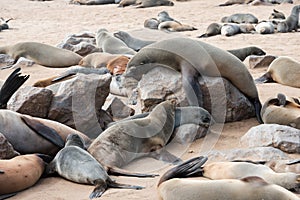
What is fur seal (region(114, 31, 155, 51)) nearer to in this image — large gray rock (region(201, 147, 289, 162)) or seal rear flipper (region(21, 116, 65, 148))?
seal rear flipper (region(21, 116, 65, 148))

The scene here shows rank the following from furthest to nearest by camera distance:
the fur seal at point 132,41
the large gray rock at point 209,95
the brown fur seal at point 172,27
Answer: the brown fur seal at point 172,27, the fur seal at point 132,41, the large gray rock at point 209,95

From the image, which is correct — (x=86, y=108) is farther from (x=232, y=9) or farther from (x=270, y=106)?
(x=232, y=9)

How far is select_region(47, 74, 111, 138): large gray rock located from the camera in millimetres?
5027

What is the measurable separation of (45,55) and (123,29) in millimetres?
4206

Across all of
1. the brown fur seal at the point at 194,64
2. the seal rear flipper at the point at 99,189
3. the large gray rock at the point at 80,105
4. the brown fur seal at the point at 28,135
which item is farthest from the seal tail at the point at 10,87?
the seal rear flipper at the point at 99,189

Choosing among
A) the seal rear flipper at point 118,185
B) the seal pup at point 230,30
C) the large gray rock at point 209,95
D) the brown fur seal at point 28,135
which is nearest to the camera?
the seal rear flipper at point 118,185

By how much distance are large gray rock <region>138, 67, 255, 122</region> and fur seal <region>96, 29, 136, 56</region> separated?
286 centimetres

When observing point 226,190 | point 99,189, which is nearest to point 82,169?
point 99,189

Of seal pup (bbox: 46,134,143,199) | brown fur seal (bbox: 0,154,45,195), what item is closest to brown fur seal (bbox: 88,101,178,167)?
seal pup (bbox: 46,134,143,199)

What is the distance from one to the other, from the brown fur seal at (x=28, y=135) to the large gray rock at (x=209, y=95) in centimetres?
113

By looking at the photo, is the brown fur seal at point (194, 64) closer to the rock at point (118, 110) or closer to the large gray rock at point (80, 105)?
the rock at point (118, 110)

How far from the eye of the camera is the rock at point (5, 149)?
4.06 m

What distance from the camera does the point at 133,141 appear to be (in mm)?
4406

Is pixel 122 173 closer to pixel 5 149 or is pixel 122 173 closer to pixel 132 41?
pixel 5 149
